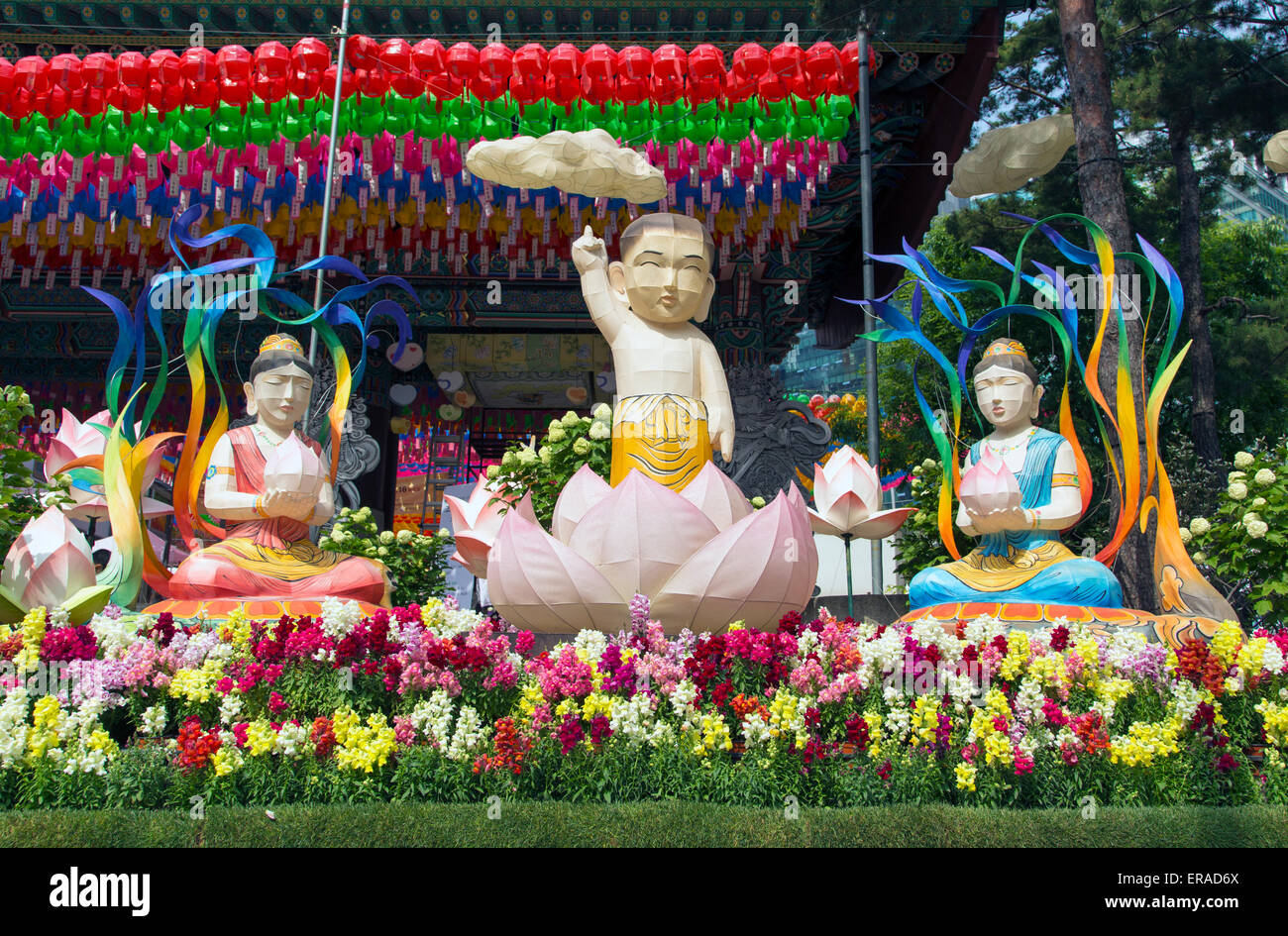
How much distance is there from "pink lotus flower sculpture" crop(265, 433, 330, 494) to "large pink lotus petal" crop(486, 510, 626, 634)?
1525 mm

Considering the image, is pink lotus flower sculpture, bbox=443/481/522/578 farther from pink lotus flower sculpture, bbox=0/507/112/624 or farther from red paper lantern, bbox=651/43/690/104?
red paper lantern, bbox=651/43/690/104

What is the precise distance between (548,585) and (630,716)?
98 centimetres

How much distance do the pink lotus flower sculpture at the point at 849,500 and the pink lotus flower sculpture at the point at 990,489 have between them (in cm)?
67

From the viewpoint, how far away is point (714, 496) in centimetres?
453

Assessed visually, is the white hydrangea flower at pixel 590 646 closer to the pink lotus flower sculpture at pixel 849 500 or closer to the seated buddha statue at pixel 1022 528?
the seated buddha statue at pixel 1022 528

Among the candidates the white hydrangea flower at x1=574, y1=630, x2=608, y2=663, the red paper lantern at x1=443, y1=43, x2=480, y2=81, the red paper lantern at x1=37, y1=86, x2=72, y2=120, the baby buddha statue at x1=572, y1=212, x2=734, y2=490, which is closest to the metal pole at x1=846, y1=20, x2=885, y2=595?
the baby buddha statue at x1=572, y1=212, x2=734, y2=490

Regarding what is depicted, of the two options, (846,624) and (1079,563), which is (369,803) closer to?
(846,624)

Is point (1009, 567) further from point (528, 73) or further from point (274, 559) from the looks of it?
point (528, 73)

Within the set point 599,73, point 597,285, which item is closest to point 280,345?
point 597,285

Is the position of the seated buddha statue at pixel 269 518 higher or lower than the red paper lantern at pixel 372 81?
lower

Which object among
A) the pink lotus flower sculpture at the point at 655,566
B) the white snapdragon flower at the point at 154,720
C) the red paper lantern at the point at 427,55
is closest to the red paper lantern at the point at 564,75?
the red paper lantern at the point at 427,55

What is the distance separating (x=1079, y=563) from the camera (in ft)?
16.4

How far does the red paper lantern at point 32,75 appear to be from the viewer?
773 centimetres
